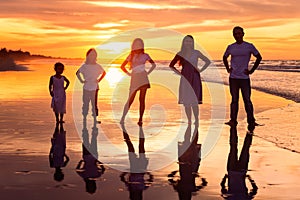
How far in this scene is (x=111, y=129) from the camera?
40.9 feet

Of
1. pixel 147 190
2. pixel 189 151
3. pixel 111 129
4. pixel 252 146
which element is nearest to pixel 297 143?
pixel 252 146

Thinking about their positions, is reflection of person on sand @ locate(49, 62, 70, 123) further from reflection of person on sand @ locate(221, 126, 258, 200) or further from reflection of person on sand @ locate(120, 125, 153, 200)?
reflection of person on sand @ locate(221, 126, 258, 200)

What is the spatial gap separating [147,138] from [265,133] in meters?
2.78

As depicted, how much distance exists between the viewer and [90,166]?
26.7 feet

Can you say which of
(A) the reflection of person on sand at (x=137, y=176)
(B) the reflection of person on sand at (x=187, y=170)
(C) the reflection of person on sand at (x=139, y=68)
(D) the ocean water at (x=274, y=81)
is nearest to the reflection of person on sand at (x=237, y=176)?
(B) the reflection of person on sand at (x=187, y=170)

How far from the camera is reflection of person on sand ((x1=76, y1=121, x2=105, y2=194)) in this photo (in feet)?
22.9

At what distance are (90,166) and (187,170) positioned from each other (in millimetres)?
1460

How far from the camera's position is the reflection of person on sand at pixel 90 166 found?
6.96 meters

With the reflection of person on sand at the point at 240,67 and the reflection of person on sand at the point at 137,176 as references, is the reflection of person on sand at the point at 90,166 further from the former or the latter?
the reflection of person on sand at the point at 240,67

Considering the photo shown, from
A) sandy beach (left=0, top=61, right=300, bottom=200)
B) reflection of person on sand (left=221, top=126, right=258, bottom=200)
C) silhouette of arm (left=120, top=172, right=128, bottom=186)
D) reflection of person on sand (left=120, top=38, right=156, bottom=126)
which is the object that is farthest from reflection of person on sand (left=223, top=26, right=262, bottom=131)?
silhouette of arm (left=120, top=172, right=128, bottom=186)

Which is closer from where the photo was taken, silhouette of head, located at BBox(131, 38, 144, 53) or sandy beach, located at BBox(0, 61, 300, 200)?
sandy beach, located at BBox(0, 61, 300, 200)

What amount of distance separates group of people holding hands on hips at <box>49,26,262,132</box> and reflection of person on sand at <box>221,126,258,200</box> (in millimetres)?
2182

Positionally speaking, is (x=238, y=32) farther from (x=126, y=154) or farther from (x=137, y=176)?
(x=137, y=176)

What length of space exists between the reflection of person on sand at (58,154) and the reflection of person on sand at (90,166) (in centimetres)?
27
